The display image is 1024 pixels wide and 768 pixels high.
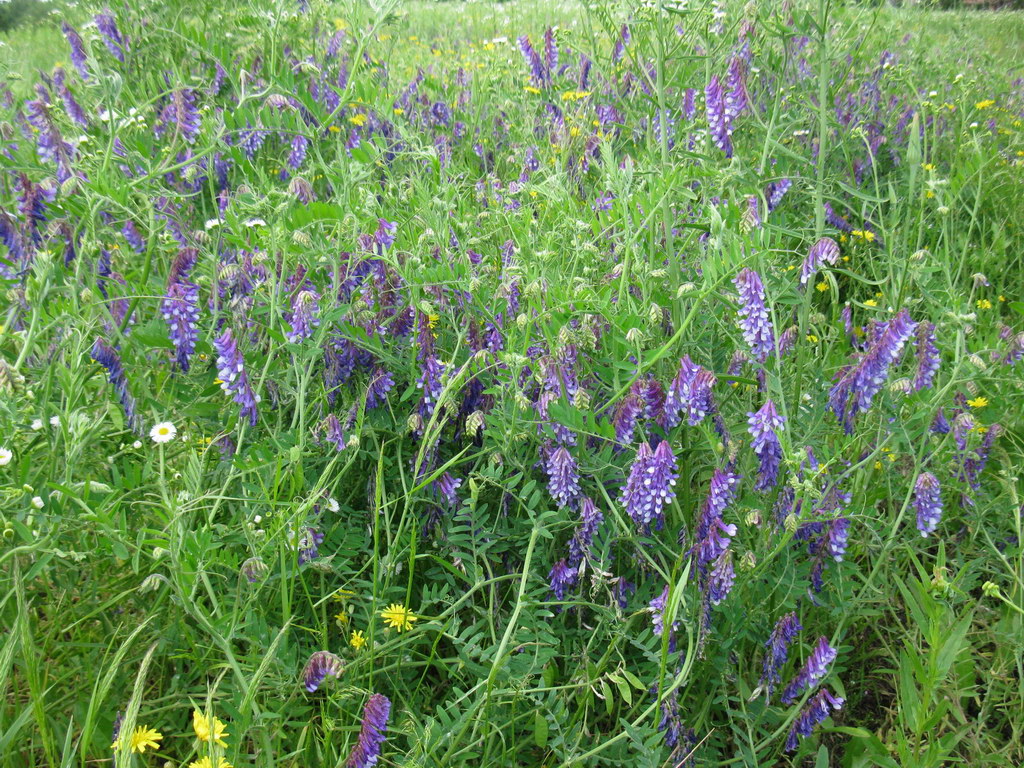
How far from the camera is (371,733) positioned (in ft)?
4.58

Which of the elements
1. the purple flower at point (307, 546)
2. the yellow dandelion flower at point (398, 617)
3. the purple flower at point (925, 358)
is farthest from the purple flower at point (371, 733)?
the purple flower at point (925, 358)

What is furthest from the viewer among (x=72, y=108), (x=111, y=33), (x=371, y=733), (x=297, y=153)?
(x=111, y=33)

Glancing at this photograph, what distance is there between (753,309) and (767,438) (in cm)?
25

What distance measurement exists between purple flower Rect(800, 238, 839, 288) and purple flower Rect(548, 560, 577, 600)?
0.80 m

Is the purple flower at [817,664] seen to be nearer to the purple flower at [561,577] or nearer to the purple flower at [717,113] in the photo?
the purple flower at [561,577]

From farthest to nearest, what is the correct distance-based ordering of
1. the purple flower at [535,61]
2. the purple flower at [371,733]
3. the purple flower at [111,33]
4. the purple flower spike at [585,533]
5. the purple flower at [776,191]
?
1. the purple flower at [535,61]
2. the purple flower at [111,33]
3. the purple flower at [776,191]
4. the purple flower spike at [585,533]
5. the purple flower at [371,733]

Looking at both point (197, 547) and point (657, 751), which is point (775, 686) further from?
point (197, 547)

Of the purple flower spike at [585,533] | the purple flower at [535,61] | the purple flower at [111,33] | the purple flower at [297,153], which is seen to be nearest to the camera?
the purple flower spike at [585,533]

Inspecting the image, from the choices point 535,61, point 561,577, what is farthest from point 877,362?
point 535,61

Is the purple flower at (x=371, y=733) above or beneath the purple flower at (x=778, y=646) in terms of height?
above

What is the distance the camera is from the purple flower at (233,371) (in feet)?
5.42

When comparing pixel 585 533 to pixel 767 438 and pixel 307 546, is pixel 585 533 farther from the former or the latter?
pixel 307 546

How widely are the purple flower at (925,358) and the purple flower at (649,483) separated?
584 millimetres

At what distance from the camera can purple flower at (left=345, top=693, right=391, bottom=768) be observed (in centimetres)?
139
